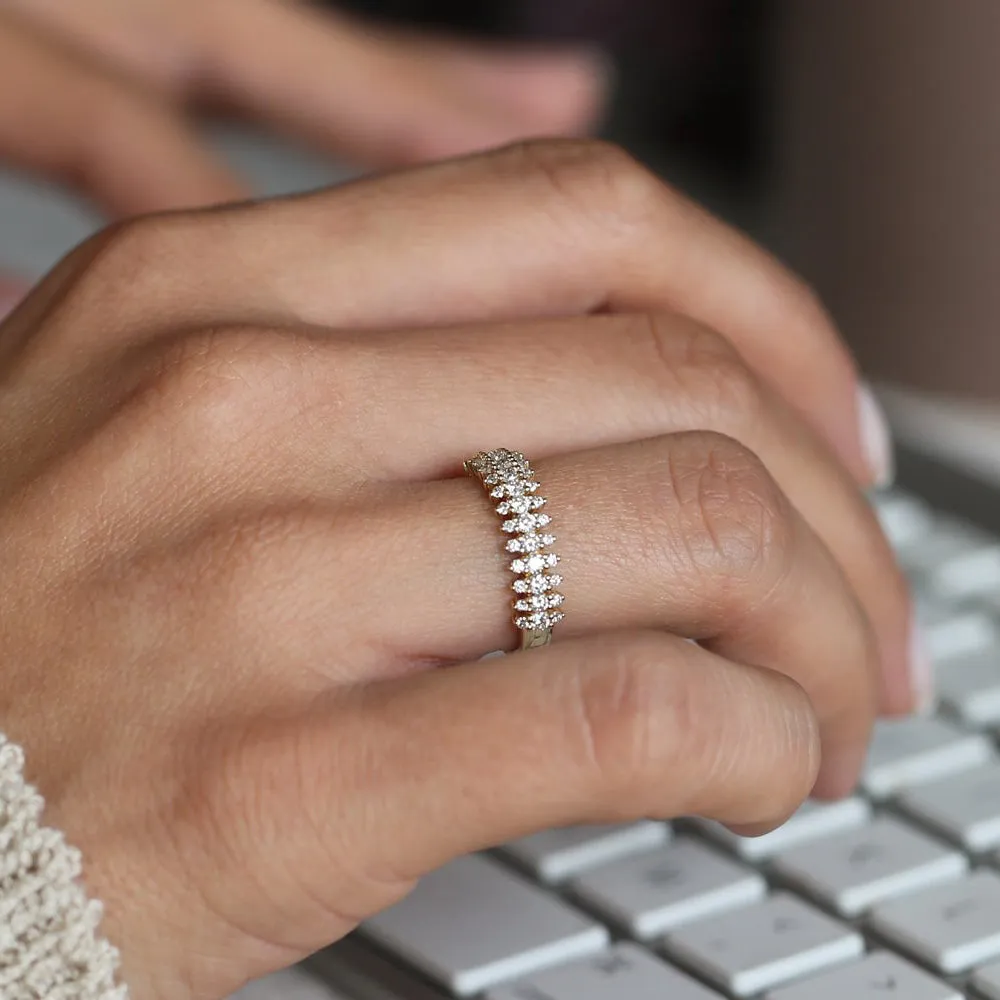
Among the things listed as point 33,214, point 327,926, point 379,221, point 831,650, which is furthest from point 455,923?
point 33,214

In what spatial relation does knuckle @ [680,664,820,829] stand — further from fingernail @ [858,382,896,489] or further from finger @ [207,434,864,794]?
fingernail @ [858,382,896,489]

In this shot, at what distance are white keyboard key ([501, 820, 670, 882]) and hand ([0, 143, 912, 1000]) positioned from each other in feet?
0.23

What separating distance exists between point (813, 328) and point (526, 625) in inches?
8.9

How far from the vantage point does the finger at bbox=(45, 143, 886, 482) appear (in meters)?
0.56

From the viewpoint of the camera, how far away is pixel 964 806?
538mm

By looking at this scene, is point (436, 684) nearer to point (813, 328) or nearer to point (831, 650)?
point (831, 650)

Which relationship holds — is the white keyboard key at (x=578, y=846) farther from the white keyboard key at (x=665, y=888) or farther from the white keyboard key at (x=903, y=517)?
the white keyboard key at (x=903, y=517)

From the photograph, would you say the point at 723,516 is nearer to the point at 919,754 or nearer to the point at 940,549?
the point at 919,754

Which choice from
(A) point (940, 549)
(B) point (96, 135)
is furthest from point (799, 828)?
(B) point (96, 135)

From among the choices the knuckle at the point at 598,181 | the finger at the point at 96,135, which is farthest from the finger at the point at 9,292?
the knuckle at the point at 598,181

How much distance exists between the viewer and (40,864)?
425mm

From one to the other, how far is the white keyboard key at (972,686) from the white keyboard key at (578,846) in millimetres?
150

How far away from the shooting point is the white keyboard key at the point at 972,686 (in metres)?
0.60

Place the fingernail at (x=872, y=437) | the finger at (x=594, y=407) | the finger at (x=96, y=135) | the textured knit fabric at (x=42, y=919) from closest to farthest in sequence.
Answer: the textured knit fabric at (x=42, y=919), the finger at (x=594, y=407), the fingernail at (x=872, y=437), the finger at (x=96, y=135)
